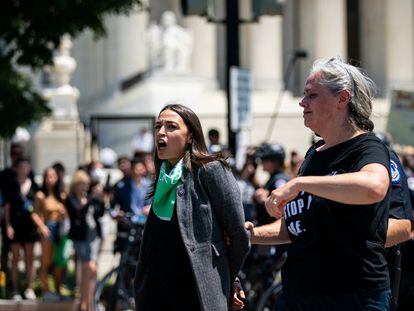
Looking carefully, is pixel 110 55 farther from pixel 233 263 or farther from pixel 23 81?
pixel 233 263

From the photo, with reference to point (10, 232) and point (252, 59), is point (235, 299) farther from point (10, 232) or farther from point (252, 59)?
point (252, 59)

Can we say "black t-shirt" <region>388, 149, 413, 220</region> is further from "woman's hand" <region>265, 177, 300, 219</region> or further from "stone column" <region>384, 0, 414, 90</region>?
"stone column" <region>384, 0, 414, 90</region>

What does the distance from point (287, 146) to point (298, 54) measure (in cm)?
1242

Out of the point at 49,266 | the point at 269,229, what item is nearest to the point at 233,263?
the point at 269,229

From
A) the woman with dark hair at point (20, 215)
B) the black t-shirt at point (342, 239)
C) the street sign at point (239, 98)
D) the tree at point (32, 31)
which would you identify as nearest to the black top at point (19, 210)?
the woman with dark hair at point (20, 215)

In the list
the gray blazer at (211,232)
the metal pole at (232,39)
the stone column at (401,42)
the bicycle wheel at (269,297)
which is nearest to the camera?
the gray blazer at (211,232)

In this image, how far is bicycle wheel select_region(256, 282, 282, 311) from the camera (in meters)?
10.1

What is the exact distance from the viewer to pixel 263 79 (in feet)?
112

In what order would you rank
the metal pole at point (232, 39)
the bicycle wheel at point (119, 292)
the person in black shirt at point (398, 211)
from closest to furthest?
the person in black shirt at point (398, 211), the bicycle wheel at point (119, 292), the metal pole at point (232, 39)

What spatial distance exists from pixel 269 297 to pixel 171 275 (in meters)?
4.73

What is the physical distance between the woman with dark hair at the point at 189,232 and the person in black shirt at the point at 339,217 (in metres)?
0.56

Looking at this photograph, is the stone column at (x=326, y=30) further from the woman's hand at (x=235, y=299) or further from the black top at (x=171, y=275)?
the black top at (x=171, y=275)

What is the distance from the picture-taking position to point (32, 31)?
14.4 metres

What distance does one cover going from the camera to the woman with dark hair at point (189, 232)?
551 cm
